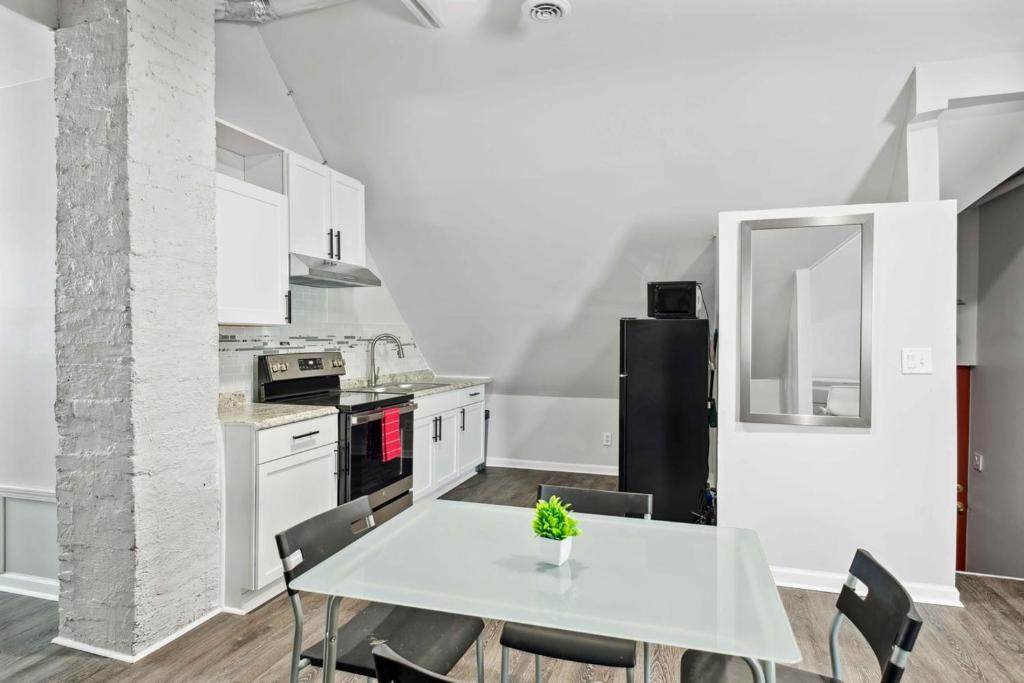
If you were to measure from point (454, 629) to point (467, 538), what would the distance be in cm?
26

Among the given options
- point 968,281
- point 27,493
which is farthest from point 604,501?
point 968,281

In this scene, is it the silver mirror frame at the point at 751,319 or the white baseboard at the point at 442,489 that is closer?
the silver mirror frame at the point at 751,319

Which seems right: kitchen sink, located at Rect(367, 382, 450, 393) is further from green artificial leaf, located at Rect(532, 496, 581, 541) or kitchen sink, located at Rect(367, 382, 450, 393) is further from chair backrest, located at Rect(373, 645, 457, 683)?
chair backrest, located at Rect(373, 645, 457, 683)

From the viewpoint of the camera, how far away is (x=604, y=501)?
7.15 feet

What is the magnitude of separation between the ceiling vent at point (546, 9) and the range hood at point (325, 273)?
5.76 feet

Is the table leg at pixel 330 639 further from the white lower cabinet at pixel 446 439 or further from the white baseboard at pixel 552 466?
the white baseboard at pixel 552 466

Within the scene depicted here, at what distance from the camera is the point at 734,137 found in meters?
3.50

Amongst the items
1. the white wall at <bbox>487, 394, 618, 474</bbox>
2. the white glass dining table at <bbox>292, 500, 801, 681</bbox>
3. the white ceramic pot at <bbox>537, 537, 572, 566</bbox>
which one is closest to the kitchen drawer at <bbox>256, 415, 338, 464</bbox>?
the white glass dining table at <bbox>292, 500, 801, 681</bbox>

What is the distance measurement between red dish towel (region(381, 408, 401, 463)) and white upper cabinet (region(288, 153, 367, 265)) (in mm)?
1057

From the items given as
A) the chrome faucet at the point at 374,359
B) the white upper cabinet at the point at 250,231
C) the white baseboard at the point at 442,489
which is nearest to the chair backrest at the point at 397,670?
the white upper cabinet at the point at 250,231

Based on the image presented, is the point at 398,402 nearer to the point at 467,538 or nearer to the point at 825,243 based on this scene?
the point at 467,538

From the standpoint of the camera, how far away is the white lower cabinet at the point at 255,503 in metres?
2.75

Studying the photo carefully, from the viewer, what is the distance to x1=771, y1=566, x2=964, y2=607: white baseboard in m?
2.96

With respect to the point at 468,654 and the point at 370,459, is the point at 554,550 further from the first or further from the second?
the point at 370,459
